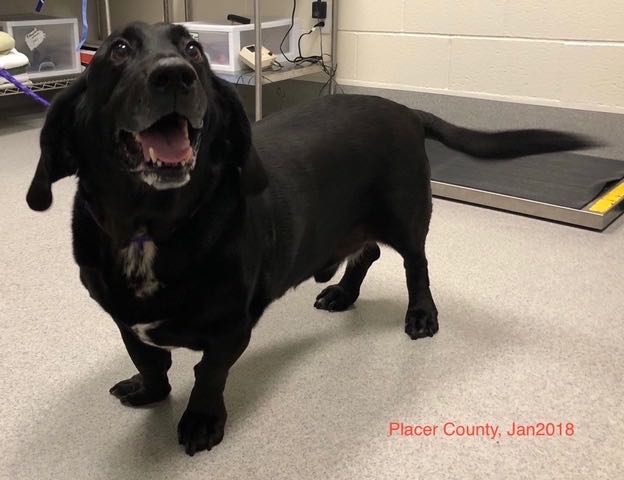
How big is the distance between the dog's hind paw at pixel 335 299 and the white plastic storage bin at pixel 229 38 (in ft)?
5.20

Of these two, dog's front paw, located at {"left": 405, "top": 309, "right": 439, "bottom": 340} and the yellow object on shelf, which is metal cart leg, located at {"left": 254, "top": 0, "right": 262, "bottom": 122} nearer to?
the yellow object on shelf

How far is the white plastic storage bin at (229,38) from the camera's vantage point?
9.20 ft

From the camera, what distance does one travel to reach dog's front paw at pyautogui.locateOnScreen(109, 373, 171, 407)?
115 centimetres

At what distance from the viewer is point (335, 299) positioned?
5.08ft

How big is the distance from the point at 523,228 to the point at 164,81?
151 cm

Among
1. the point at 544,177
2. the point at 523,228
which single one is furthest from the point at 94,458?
the point at 544,177

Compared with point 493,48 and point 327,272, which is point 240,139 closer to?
point 327,272

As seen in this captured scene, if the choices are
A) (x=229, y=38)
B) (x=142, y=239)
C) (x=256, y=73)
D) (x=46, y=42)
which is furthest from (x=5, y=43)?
(x=142, y=239)

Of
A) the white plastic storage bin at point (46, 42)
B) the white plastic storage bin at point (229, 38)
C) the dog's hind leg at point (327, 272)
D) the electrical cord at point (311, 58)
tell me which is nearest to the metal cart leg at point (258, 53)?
the white plastic storage bin at point (229, 38)

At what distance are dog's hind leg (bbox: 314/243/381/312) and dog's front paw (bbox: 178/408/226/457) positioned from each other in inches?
20.3

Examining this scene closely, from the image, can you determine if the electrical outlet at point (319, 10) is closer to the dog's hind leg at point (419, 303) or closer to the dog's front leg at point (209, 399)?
the dog's hind leg at point (419, 303)

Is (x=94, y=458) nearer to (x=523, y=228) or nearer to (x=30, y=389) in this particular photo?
(x=30, y=389)

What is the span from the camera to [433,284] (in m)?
1.68

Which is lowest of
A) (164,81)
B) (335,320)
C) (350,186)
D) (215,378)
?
(335,320)
